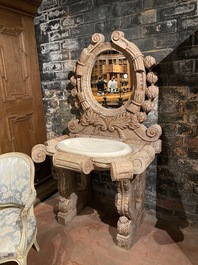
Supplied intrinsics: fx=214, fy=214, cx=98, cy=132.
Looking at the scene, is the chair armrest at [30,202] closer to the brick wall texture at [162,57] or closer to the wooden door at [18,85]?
the wooden door at [18,85]

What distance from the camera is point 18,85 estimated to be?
2.51m

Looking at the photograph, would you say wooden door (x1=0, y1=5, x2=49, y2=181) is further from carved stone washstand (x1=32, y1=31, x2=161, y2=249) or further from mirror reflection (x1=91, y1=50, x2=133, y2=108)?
mirror reflection (x1=91, y1=50, x2=133, y2=108)

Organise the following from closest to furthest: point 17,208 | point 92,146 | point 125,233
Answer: point 17,208, point 125,233, point 92,146

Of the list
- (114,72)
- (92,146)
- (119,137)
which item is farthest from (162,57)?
(92,146)

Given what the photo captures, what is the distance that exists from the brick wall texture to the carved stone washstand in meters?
0.13

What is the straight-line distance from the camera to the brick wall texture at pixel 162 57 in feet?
6.13

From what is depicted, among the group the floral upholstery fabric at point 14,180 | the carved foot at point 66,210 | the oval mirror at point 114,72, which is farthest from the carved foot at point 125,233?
the oval mirror at point 114,72

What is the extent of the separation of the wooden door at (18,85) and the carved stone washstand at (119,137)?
23.0 inches

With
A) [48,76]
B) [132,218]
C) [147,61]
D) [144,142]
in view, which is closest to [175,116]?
[144,142]

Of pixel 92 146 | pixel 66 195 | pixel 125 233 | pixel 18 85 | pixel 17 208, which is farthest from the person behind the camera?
pixel 18 85

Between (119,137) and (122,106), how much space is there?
1.05 ft

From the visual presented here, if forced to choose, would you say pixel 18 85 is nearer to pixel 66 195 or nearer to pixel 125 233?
pixel 66 195

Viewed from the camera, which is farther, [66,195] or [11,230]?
[66,195]

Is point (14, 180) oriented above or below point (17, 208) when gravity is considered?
above
